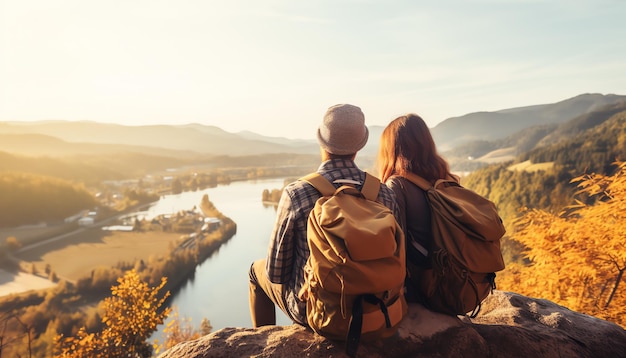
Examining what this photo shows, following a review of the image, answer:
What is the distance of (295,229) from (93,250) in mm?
84894

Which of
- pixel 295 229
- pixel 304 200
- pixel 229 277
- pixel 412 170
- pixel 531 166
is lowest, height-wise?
pixel 229 277

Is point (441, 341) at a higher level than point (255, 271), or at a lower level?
lower

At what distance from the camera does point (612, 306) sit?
7.37 meters

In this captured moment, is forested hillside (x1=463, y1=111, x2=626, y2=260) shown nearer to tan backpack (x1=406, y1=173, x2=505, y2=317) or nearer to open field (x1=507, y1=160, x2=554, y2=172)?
open field (x1=507, y1=160, x2=554, y2=172)

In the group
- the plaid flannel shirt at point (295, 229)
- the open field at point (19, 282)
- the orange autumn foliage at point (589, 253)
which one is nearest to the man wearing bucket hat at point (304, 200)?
the plaid flannel shirt at point (295, 229)

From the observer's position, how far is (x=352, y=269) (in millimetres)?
1939

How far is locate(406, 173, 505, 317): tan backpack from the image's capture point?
246 centimetres

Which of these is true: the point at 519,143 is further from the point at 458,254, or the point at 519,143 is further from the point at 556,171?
the point at 458,254

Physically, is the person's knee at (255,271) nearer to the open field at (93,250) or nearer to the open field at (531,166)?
the open field at (531,166)

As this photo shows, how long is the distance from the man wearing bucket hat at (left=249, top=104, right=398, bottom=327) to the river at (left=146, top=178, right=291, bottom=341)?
4700 cm

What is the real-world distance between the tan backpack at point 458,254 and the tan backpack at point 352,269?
474 mm

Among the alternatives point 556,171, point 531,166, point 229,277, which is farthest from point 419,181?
point 531,166

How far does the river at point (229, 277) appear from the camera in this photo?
4925cm

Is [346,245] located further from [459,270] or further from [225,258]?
[225,258]
